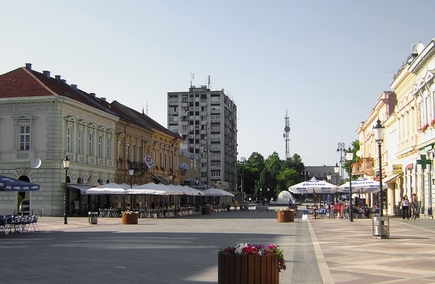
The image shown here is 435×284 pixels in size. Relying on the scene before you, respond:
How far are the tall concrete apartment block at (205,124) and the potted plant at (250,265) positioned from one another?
4400 inches

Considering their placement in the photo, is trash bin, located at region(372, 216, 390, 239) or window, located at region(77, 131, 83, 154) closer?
trash bin, located at region(372, 216, 390, 239)

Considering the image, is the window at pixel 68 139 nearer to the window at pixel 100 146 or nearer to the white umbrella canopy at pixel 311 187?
the window at pixel 100 146

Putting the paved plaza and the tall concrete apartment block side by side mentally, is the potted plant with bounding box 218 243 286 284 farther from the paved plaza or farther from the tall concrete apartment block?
the tall concrete apartment block

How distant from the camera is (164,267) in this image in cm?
1322

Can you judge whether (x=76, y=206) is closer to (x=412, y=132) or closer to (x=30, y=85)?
(x=30, y=85)

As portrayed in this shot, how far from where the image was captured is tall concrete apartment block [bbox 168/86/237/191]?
123 m

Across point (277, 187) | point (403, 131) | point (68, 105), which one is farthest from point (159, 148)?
point (277, 187)

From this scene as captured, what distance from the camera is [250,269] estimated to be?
368 inches

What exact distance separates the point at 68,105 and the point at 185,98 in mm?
81786

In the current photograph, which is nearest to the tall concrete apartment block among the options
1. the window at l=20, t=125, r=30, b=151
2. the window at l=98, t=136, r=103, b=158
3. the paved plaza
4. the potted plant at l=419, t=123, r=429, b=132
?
the window at l=98, t=136, r=103, b=158

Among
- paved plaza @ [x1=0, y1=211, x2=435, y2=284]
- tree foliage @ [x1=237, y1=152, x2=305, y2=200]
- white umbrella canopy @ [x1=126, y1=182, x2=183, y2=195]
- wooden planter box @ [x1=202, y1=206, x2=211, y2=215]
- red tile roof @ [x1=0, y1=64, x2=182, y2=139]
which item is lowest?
wooden planter box @ [x1=202, y1=206, x2=211, y2=215]

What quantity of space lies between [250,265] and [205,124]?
11502cm

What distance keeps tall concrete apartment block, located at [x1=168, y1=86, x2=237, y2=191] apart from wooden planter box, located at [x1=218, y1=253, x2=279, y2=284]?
367ft

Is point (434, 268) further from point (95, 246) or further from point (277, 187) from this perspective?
point (277, 187)
